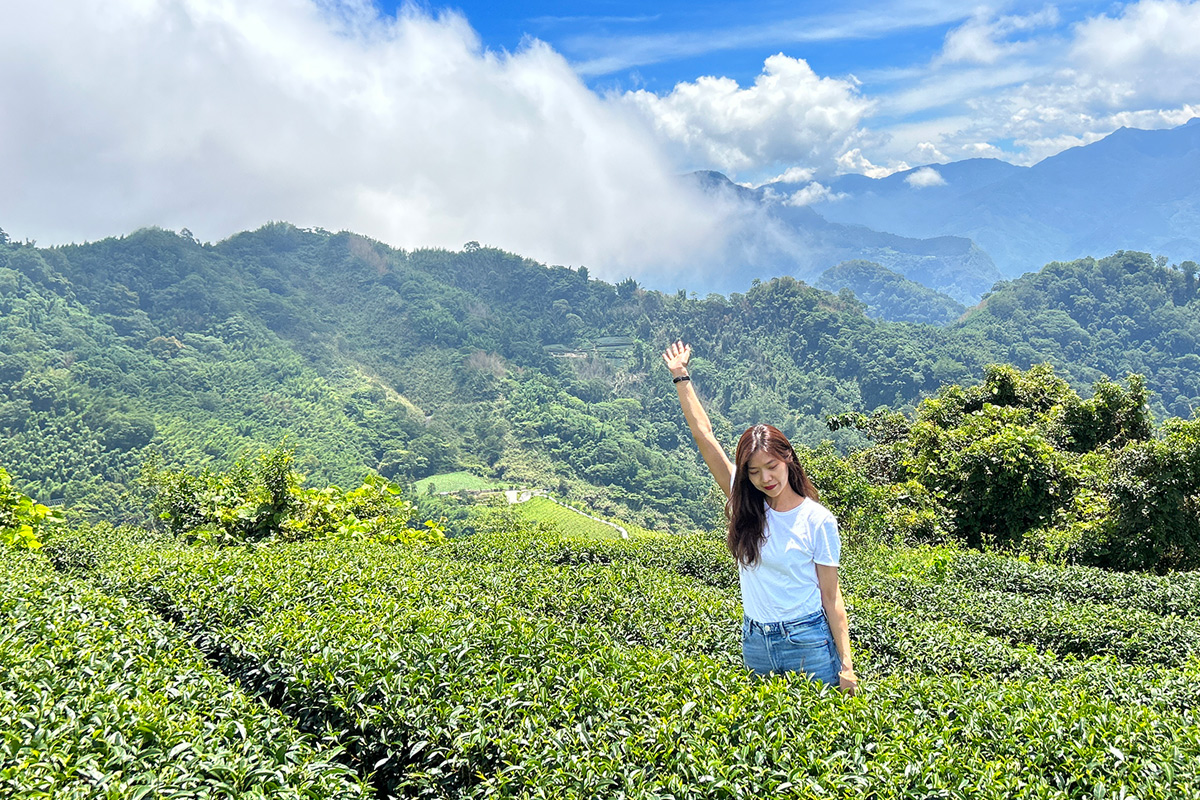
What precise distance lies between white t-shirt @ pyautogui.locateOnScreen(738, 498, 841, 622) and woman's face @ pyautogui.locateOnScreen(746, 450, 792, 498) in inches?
5.2

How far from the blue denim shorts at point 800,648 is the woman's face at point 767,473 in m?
0.63

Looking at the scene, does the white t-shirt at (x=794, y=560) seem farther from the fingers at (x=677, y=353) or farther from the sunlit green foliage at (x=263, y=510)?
the sunlit green foliage at (x=263, y=510)

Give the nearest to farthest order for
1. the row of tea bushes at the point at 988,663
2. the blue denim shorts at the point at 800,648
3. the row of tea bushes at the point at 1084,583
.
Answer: the blue denim shorts at the point at 800,648
the row of tea bushes at the point at 988,663
the row of tea bushes at the point at 1084,583

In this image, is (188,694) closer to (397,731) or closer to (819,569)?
(397,731)

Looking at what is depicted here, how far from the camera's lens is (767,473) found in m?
3.07

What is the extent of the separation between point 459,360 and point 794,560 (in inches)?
4306

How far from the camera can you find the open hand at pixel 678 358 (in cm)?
380

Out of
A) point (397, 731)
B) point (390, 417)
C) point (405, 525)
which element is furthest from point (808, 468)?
point (390, 417)

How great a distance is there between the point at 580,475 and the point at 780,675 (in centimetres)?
7883

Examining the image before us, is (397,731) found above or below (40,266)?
below

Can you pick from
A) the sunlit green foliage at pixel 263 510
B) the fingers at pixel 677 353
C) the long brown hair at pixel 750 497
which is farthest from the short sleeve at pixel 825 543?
the sunlit green foliage at pixel 263 510

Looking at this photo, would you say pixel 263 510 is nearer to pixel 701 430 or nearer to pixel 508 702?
pixel 508 702

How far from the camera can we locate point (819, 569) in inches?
124

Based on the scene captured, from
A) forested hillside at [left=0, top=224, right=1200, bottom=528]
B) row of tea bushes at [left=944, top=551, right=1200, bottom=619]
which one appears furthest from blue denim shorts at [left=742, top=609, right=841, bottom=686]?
forested hillside at [left=0, top=224, right=1200, bottom=528]
